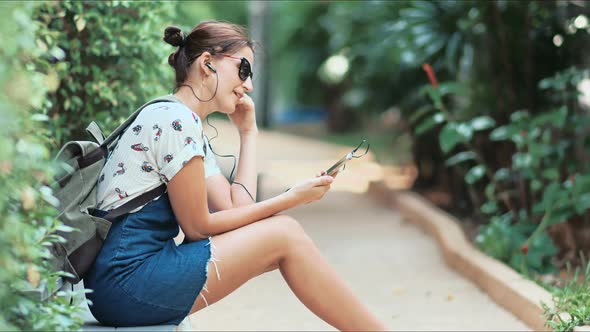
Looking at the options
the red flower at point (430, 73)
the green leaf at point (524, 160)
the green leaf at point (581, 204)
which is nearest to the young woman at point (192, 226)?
the red flower at point (430, 73)

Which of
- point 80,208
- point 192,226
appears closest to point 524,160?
point 192,226

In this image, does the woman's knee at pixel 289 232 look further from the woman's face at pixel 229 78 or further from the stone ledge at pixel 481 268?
the stone ledge at pixel 481 268

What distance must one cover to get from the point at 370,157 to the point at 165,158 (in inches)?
382

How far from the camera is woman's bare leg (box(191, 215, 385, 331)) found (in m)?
3.00

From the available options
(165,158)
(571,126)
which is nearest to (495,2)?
(571,126)

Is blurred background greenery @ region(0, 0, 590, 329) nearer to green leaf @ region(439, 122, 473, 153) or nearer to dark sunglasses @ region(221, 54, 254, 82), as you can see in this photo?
green leaf @ region(439, 122, 473, 153)

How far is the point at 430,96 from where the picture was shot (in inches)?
263

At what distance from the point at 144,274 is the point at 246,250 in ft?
1.15

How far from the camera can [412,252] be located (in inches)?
258

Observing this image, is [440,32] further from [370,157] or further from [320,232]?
[370,157]

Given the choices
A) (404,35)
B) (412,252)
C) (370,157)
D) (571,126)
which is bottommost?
(370,157)

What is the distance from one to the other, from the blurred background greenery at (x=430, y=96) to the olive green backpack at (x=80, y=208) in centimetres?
20

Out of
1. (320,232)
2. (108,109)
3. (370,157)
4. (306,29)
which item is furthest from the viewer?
(306,29)

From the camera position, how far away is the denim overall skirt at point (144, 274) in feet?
9.43
